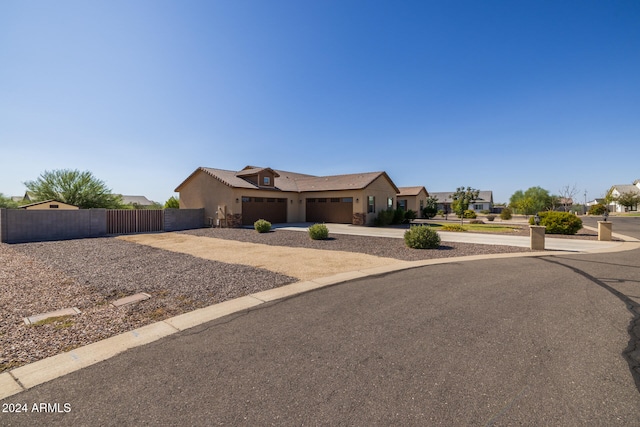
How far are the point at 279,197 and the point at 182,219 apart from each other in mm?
9193

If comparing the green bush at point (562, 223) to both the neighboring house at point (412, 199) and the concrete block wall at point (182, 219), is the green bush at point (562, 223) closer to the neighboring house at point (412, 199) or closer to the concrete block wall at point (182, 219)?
the neighboring house at point (412, 199)

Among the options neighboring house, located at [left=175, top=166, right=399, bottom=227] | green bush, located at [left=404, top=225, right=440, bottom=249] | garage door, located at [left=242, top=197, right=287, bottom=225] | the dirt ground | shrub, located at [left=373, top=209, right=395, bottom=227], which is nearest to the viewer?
the dirt ground

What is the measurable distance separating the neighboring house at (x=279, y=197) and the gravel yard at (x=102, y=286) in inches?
479

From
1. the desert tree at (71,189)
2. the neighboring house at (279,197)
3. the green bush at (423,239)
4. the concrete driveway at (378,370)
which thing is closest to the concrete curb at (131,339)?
the concrete driveway at (378,370)

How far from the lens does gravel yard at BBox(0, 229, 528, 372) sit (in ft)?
15.2

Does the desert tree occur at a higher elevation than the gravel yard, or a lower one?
higher

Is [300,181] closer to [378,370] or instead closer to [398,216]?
[398,216]

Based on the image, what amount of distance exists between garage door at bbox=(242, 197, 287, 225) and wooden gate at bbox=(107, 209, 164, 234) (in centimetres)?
681

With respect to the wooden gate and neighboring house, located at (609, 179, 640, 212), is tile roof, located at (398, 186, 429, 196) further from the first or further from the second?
neighboring house, located at (609, 179, 640, 212)

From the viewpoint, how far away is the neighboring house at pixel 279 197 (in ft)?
83.3

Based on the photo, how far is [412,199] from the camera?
39094 millimetres

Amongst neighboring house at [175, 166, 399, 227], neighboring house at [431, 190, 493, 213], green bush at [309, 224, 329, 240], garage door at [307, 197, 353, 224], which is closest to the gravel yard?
green bush at [309, 224, 329, 240]

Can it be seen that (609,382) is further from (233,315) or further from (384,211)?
(384,211)

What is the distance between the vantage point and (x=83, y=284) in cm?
758
